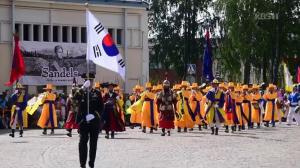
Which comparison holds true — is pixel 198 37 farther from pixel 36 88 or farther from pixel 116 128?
pixel 116 128

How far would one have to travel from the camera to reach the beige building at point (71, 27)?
4572cm

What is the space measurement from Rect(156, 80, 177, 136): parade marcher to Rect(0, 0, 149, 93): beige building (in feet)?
68.4

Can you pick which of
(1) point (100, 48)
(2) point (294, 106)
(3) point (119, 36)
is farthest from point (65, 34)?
(1) point (100, 48)

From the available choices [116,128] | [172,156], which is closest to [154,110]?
[116,128]

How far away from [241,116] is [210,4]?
33.2 metres

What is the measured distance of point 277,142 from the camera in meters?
22.1

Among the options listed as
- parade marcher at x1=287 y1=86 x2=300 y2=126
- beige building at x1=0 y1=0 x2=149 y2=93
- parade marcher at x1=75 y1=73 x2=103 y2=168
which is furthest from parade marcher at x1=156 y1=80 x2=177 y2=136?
beige building at x1=0 y1=0 x2=149 y2=93

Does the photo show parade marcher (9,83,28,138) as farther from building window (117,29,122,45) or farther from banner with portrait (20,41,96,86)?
building window (117,29,122,45)

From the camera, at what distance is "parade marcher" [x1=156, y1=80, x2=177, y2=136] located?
2586cm

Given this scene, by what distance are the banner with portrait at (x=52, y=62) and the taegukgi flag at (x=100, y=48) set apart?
27138mm

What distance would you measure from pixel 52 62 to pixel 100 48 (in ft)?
98.1

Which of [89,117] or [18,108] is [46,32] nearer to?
[18,108]

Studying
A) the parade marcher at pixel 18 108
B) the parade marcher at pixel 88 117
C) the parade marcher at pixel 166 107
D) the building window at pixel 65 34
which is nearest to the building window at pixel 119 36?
the building window at pixel 65 34

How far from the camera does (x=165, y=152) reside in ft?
61.2
